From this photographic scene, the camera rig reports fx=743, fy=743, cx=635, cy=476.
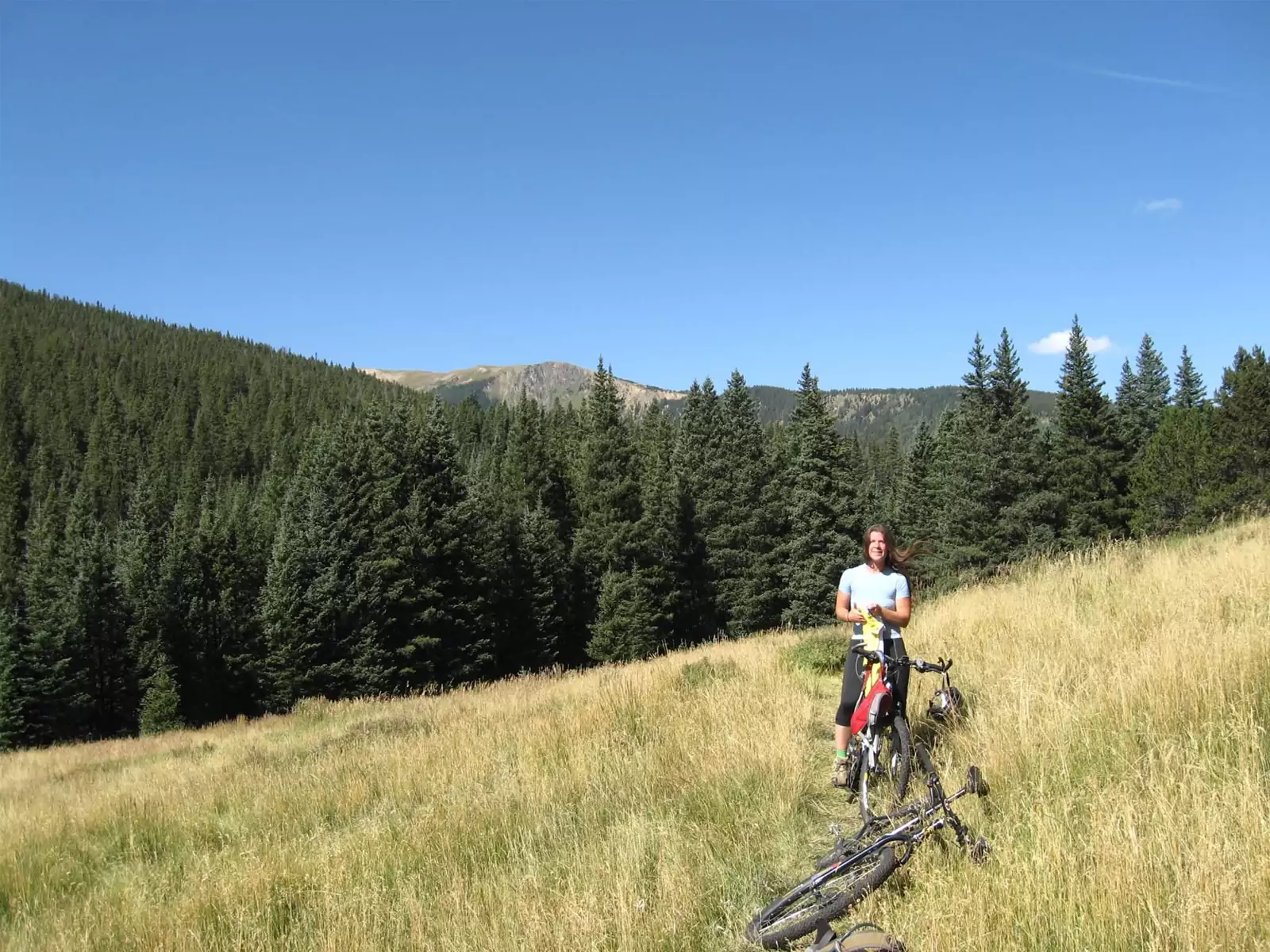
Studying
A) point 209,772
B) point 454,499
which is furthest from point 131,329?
point 209,772

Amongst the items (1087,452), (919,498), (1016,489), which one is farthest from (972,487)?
(919,498)

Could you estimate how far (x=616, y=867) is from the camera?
4164 millimetres

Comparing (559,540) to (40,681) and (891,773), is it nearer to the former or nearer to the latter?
(40,681)

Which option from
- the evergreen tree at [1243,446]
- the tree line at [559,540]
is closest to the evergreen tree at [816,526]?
the tree line at [559,540]

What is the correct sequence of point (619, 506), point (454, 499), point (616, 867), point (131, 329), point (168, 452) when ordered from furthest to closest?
point (131, 329)
point (168, 452)
point (619, 506)
point (454, 499)
point (616, 867)

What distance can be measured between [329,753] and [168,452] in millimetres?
123328

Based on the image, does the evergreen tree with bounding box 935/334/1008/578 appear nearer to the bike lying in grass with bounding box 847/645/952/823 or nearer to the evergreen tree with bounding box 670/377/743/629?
the evergreen tree with bounding box 670/377/743/629

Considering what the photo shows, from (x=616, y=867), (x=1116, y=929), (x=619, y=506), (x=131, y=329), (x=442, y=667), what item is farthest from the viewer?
(x=131, y=329)

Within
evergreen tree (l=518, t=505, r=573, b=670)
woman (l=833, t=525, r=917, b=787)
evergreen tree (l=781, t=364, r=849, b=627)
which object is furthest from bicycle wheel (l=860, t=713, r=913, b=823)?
evergreen tree (l=518, t=505, r=573, b=670)

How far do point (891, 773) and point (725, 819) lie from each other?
42.9 inches

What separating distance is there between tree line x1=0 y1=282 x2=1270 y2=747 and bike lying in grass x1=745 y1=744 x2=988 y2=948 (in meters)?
28.6

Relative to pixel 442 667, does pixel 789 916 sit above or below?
above

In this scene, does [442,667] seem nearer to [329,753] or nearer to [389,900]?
[329,753]

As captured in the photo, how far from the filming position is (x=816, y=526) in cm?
3766
